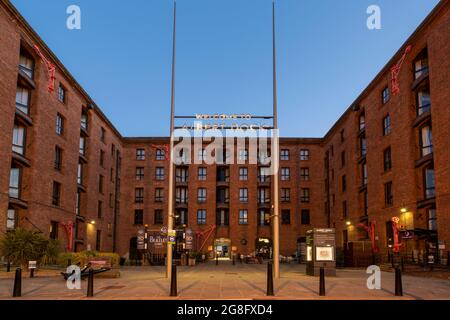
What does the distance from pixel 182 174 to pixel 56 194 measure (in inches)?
1083

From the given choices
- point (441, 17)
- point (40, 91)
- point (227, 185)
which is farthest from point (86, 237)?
point (441, 17)

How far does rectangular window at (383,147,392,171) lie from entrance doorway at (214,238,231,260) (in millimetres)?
28818

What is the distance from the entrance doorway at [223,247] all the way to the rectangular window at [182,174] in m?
9.58

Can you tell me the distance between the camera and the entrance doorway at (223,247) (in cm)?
6488

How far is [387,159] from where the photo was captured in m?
41.2

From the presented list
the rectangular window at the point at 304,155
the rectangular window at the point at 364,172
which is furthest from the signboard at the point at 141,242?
the rectangular window at the point at 304,155

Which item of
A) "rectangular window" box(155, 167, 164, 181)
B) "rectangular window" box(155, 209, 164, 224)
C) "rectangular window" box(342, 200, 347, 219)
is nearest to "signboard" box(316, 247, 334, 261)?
"rectangular window" box(342, 200, 347, 219)

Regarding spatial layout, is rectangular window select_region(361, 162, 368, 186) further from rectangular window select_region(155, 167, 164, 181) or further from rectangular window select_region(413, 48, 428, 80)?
rectangular window select_region(155, 167, 164, 181)

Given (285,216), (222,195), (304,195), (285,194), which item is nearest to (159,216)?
(222,195)

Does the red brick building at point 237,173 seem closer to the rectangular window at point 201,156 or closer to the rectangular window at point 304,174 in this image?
the rectangular window at point 304,174

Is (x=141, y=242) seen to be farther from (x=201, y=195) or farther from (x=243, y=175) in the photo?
(x=243, y=175)

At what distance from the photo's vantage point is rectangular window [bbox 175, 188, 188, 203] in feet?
215

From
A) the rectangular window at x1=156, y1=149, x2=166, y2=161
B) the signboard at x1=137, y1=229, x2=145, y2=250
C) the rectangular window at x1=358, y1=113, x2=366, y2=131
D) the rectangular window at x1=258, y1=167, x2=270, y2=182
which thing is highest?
the rectangular window at x1=358, y1=113, x2=366, y2=131
